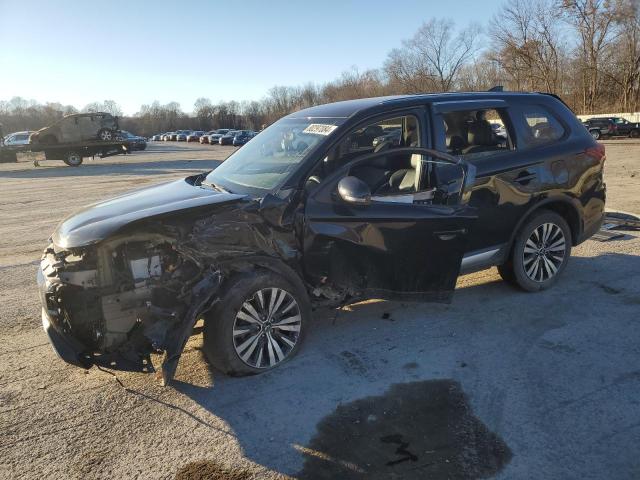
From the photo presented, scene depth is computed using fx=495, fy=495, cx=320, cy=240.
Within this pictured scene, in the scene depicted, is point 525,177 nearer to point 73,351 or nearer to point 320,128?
point 320,128

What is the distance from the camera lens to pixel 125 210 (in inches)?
145

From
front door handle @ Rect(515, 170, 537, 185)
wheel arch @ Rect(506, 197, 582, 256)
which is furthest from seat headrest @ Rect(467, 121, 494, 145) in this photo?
wheel arch @ Rect(506, 197, 582, 256)

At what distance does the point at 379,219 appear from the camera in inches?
151

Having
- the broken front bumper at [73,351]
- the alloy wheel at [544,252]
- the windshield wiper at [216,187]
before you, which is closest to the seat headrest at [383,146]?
the windshield wiper at [216,187]

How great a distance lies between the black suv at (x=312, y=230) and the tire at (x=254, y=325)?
0.01m

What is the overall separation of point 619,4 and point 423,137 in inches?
2332


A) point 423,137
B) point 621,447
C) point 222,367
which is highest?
point 423,137

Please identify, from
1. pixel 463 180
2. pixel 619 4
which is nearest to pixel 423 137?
pixel 463 180

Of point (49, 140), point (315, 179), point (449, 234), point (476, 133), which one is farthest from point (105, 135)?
point (449, 234)

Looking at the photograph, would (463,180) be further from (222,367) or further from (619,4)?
(619,4)

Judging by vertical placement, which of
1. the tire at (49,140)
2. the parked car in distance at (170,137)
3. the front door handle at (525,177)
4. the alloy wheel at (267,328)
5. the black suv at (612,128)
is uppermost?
the parked car in distance at (170,137)

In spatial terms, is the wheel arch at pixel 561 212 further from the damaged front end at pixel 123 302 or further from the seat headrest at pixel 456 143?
the damaged front end at pixel 123 302

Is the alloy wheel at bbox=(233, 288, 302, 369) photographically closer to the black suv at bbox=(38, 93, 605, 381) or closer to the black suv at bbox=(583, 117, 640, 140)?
the black suv at bbox=(38, 93, 605, 381)

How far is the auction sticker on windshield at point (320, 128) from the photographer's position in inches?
161
